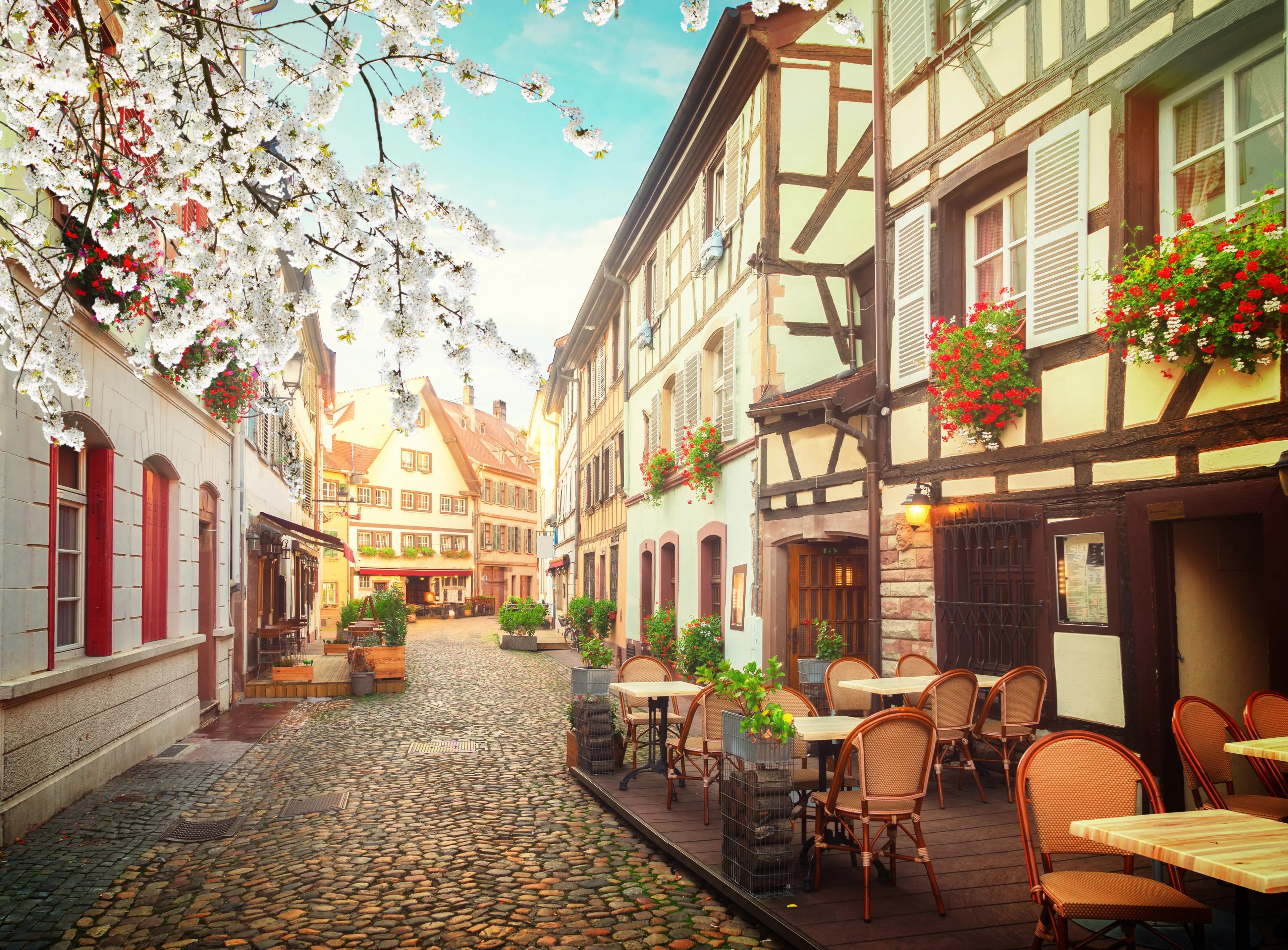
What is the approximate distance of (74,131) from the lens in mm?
4508

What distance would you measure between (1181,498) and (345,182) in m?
4.76

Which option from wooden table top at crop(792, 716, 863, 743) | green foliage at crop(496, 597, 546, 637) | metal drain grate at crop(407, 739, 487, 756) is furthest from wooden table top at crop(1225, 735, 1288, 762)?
green foliage at crop(496, 597, 546, 637)

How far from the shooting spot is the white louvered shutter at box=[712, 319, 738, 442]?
11375 mm

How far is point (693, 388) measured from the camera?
13.3m

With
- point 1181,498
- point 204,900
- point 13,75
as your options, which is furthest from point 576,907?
point 13,75

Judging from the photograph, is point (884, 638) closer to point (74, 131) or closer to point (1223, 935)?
point (1223, 935)

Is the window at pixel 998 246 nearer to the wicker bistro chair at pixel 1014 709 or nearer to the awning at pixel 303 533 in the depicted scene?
the wicker bistro chair at pixel 1014 709

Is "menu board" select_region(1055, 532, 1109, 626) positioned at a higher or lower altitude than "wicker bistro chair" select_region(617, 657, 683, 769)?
higher

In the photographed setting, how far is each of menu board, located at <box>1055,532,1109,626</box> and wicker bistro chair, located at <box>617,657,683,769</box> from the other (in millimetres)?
3193

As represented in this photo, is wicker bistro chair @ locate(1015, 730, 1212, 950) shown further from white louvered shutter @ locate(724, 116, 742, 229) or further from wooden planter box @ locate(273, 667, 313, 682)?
wooden planter box @ locate(273, 667, 313, 682)

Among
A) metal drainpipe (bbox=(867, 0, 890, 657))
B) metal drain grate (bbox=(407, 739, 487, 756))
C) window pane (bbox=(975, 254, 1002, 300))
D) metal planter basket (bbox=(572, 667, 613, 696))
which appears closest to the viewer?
window pane (bbox=(975, 254, 1002, 300))

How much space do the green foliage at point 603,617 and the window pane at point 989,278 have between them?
13123mm

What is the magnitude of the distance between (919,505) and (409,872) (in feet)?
15.4

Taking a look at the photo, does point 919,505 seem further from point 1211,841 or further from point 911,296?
point 1211,841
